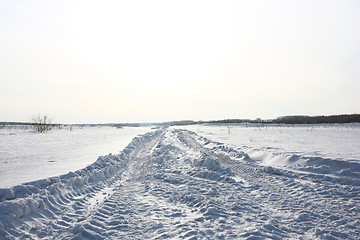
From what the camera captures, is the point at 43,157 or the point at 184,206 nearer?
the point at 184,206

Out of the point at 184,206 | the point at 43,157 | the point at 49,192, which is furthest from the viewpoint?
the point at 43,157

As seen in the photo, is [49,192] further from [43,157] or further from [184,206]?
[43,157]

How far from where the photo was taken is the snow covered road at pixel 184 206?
3.09m

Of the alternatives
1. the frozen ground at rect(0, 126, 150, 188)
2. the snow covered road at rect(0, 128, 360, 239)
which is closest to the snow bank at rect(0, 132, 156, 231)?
the snow covered road at rect(0, 128, 360, 239)

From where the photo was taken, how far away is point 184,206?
13.4 ft

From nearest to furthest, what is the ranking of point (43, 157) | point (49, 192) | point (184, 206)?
point (184, 206) → point (49, 192) → point (43, 157)

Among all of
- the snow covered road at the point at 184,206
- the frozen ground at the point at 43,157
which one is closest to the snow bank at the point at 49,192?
the snow covered road at the point at 184,206

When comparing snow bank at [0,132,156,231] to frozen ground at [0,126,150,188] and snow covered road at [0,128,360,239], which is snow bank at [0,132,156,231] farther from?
frozen ground at [0,126,150,188]

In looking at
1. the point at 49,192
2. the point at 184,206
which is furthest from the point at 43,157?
the point at 184,206

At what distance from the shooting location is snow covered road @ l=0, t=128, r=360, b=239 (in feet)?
10.1

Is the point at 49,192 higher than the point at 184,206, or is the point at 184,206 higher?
the point at 49,192

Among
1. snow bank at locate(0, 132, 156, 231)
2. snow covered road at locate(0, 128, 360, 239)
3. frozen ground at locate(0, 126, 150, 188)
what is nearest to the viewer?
snow covered road at locate(0, 128, 360, 239)

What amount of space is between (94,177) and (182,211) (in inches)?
134

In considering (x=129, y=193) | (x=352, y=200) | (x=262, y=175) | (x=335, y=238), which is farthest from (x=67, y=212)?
(x=352, y=200)
